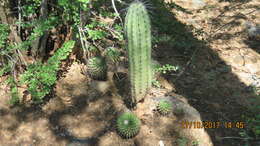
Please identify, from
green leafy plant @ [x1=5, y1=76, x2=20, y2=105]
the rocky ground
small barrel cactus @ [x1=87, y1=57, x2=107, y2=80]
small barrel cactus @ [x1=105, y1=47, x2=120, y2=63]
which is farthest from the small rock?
green leafy plant @ [x1=5, y1=76, x2=20, y2=105]

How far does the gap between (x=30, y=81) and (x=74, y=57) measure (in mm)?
1044

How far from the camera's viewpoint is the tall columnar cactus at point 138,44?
335 cm

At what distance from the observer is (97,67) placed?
4.27m

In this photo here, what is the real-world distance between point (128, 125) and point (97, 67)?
1086 mm

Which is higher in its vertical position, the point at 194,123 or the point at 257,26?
the point at 257,26

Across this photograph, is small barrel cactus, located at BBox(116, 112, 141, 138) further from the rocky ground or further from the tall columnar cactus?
the tall columnar cactus

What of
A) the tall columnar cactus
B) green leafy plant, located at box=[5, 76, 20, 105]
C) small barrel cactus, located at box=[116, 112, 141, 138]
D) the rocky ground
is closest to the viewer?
the tall columnar cactus

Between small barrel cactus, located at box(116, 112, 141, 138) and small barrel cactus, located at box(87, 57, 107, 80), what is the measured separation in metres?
0.87

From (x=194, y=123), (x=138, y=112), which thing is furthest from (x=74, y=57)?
(x=194, y=123)

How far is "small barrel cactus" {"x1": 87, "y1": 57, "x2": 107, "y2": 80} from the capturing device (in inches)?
168

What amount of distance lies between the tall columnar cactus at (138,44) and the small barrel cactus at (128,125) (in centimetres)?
38

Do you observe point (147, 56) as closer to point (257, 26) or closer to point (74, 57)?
point (74, 57)

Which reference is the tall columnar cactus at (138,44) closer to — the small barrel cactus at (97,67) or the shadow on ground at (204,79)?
the small barrel cactus at (97,67)

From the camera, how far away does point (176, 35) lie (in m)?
6.21
